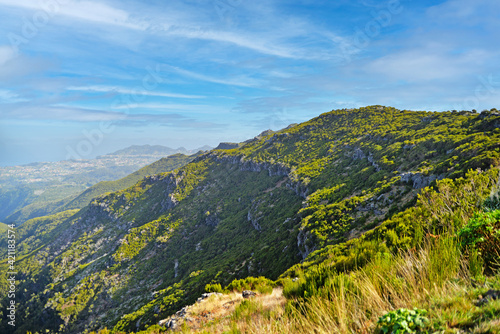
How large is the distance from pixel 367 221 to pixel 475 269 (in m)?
25.2

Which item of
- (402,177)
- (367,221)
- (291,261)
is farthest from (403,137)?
(291,261)

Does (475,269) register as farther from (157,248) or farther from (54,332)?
(54,332)

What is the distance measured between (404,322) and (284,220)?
58030mm

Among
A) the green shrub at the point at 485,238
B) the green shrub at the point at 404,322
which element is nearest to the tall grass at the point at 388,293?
the green shrub at the point at 485,238

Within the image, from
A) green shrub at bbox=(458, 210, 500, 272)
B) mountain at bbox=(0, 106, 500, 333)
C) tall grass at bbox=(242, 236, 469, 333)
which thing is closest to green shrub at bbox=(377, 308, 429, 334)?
tall grass at bbox=(242, 236, 469, 333)

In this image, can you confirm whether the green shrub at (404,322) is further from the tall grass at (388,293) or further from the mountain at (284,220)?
the mountain at (284,220)

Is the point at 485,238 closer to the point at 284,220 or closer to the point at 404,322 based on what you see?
the point at 404,322

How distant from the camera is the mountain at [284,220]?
7.41m

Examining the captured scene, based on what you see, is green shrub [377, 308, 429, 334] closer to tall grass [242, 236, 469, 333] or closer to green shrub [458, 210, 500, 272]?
tall grass [242, 236, 469, 333]

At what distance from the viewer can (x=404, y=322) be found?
2535mm

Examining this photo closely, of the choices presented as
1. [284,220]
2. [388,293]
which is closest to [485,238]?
[388,293]

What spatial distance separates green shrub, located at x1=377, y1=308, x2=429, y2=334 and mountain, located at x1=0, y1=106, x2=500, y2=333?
19.5 inches

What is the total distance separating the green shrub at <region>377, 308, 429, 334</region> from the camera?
8.52 feet

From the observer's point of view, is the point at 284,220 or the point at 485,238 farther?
the point at 284,220
